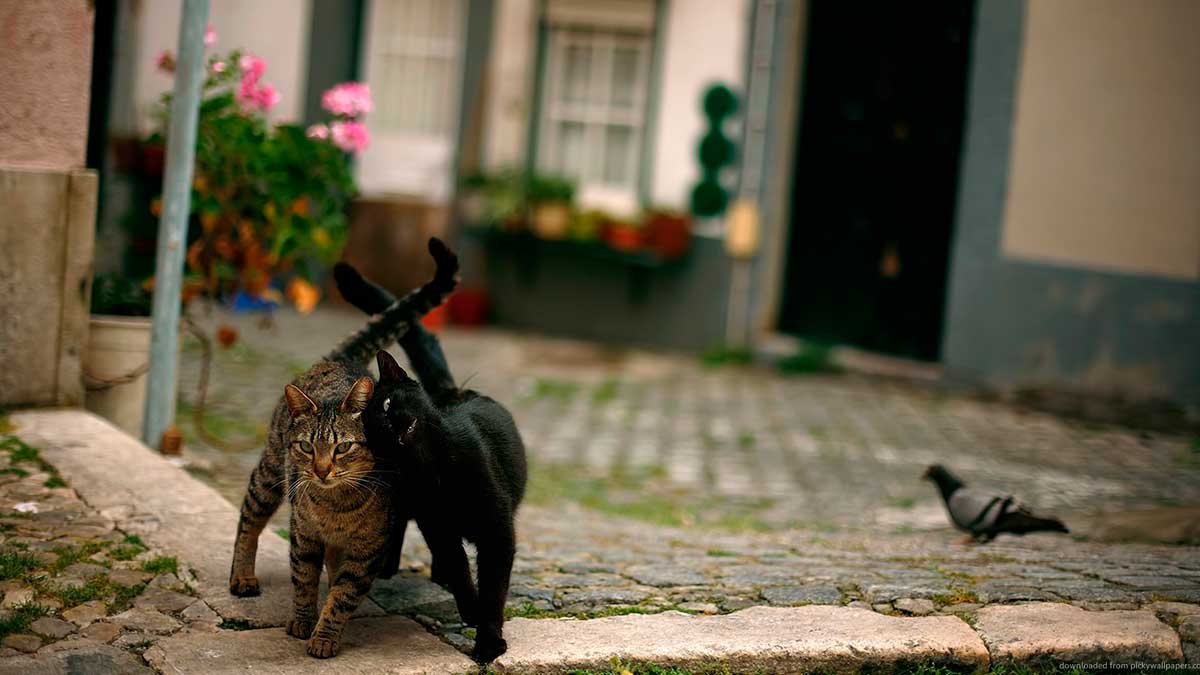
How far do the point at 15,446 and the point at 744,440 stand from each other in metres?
4.85

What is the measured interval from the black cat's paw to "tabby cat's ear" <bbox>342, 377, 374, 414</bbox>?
75cm

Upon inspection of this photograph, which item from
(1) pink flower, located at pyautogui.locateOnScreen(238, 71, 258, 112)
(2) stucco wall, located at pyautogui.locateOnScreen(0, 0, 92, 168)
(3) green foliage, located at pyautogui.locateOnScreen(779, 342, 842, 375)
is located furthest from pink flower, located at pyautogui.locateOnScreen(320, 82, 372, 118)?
(3) green foliage, located at pyautogui.locateOnScreen(779, 342, 842, 375)

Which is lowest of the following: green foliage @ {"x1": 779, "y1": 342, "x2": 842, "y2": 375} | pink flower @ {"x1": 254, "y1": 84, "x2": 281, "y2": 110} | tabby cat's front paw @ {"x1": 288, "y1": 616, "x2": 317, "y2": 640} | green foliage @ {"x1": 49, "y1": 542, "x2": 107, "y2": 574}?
tabby cat's front paw @ {"x1": 288, "y1": 616, "x2": 317, "y2": 640}

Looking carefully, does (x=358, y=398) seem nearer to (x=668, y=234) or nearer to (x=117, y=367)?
(x=117, y=367)

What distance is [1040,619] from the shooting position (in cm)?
402

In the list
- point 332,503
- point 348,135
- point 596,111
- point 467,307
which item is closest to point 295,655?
point 332,503

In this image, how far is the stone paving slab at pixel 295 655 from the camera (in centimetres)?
350

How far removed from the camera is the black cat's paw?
3.62 metres

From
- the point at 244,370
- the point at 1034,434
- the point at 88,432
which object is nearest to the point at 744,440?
the point at 1034,434

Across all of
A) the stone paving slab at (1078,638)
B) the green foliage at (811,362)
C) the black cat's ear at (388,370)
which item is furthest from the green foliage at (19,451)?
the green foliage at (811,362)

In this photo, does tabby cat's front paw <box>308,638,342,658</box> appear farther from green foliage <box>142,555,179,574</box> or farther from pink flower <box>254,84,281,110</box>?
pink flower <box>254,84,281,110</box>

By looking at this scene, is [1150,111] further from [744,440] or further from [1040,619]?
[1040,619]

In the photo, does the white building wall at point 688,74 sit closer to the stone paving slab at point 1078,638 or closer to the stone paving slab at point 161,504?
the stone paving slab at point 161,504

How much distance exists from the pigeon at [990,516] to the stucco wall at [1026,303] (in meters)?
4.15
